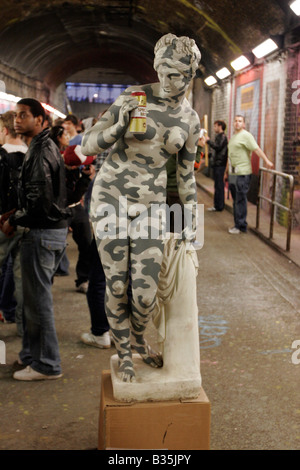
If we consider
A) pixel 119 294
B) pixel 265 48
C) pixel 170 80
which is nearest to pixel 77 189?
pixel 119 294

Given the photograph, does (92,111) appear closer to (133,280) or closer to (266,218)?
(266,218)

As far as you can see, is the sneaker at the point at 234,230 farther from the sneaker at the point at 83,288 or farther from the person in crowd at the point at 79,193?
the sneaker at the point at 83,288

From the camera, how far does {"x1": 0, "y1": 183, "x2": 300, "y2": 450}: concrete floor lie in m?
3.76

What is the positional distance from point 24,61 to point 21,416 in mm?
18456

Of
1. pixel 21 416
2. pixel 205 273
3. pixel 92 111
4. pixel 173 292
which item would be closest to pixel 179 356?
pixel 173 292

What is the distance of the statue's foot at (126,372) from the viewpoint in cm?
333

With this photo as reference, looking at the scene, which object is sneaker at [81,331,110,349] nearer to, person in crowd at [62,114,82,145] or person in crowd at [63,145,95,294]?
person in crowd at [63,145,95,294]

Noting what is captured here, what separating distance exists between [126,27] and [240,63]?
287 inches

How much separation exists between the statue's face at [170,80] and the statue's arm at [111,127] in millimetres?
209

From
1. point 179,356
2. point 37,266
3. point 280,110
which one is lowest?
Result: point 179,356

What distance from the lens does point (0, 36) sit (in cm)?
1595

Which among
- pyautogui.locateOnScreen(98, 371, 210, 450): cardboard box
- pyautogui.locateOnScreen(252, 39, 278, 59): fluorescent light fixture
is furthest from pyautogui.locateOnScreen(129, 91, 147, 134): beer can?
pyautogui.locateOnScreen(252, 39, 278, 59): fluorescent light fixture

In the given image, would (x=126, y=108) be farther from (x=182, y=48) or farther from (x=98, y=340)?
(x=98, y=340)

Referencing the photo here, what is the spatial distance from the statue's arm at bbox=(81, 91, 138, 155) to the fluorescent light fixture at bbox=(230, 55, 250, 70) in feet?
38.5
